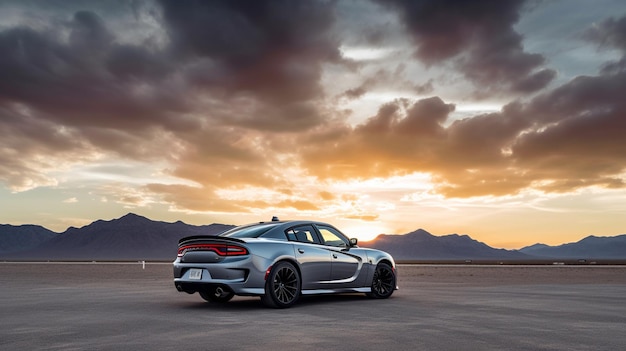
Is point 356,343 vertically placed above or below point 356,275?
below

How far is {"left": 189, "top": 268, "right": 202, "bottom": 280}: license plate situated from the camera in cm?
1211

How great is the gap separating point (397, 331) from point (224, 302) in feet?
18.0

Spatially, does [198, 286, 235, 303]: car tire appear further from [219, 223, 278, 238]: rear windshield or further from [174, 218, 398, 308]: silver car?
[219, 223, 278, 238]: rear windshield

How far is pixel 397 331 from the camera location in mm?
9031

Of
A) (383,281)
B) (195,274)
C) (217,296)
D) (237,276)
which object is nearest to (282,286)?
(237,276)

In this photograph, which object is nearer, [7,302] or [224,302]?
[224,302]

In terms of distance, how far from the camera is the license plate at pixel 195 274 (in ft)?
39.7

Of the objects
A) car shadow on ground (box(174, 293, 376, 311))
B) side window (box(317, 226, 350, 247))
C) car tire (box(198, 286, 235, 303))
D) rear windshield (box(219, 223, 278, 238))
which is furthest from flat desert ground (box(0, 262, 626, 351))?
rear windshield (box(219, 223, 278, 238))

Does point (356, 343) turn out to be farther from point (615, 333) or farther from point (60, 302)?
point (60, 302)

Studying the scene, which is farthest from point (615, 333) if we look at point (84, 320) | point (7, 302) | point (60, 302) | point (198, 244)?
point (7, 302)

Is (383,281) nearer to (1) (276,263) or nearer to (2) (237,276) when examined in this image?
(1) (276,263)

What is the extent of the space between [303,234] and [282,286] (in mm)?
1326

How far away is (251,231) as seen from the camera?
510 inches

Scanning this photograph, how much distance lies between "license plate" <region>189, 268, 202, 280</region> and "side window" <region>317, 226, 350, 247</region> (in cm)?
280
